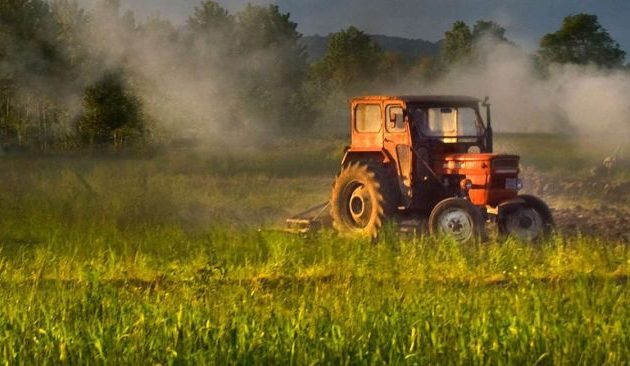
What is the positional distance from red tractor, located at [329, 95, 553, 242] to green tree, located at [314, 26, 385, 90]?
8581 cm

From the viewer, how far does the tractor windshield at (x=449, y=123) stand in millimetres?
15422

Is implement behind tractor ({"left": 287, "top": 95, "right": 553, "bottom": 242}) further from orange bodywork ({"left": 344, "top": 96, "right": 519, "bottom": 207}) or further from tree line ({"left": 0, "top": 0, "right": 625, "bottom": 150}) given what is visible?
tree line ({"left": 0, "top": 0, "right": 625, "bottom": 150})

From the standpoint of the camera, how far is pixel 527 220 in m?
15.1

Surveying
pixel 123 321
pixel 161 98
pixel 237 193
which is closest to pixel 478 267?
pixel 123 321

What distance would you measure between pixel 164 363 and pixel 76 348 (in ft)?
2.41

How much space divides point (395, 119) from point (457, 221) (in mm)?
1823

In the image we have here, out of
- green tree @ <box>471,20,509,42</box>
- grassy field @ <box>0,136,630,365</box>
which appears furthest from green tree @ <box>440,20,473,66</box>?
grassy field @ <box>0,136,630,365</box>

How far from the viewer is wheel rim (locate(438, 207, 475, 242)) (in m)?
14.4

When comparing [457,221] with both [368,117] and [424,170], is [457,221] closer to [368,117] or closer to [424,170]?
[424,170]

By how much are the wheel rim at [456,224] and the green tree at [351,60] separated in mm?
87246

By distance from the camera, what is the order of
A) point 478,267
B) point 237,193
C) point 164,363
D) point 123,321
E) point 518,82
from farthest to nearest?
point 518,82 → point 237,193 → point 478,267 → point 123,321 → point 164,363

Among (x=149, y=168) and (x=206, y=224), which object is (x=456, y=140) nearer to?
(x=206, y=224)

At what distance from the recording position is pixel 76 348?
26.0 ft

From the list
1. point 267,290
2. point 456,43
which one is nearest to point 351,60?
point 456,43
